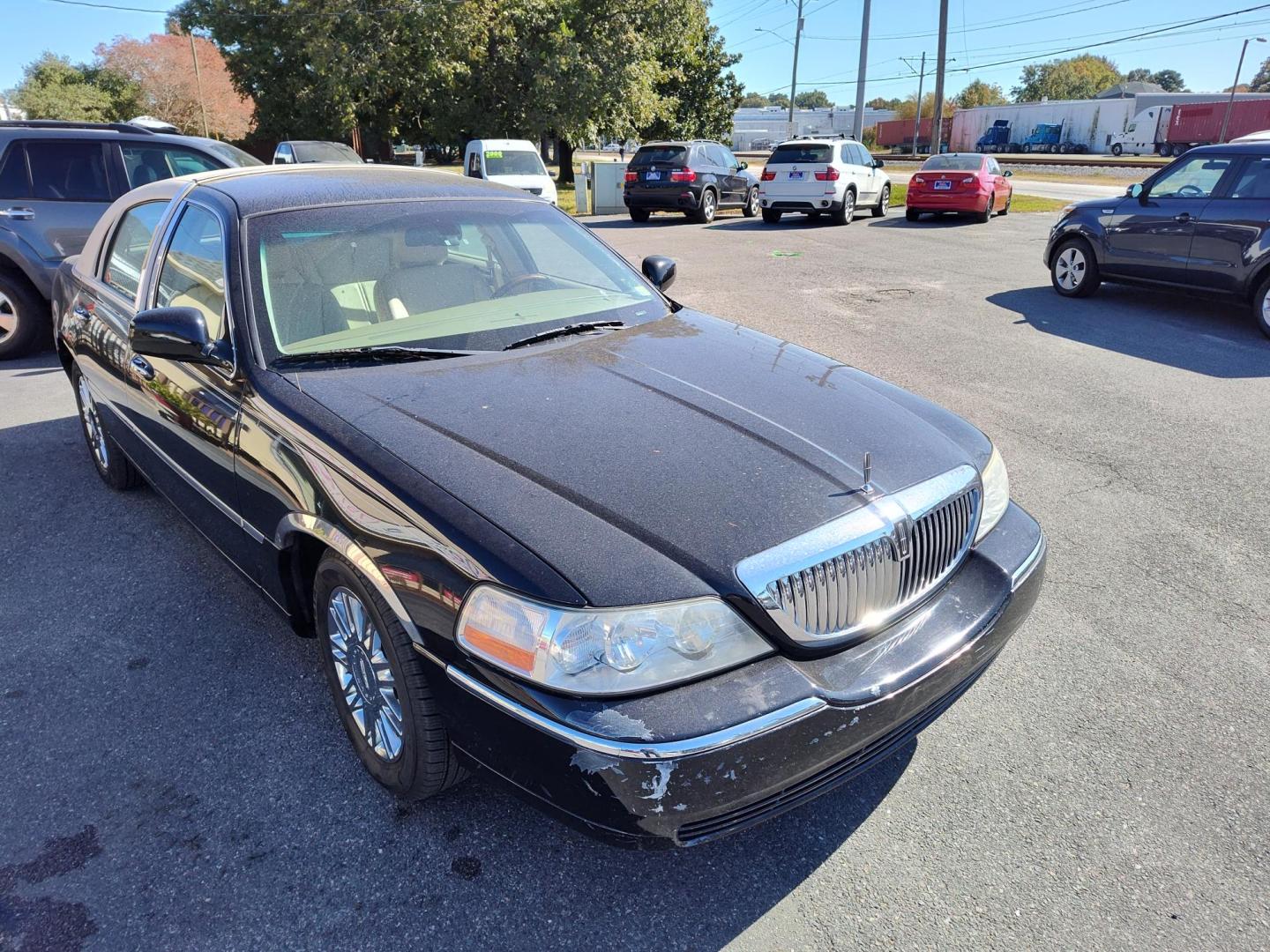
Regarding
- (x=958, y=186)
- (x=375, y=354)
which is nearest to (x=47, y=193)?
(x=375, y=354)

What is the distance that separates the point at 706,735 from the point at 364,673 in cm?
114

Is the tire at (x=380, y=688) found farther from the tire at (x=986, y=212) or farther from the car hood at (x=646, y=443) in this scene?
the tire at (x=986, y=212)

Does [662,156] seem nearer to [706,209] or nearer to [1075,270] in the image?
[706,209]

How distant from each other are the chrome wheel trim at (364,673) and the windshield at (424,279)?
904 millimetres

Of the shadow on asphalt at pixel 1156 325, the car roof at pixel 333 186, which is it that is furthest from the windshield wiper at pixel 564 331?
the shadow on asphalt at pixel 1156 325

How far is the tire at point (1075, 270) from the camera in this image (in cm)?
1004

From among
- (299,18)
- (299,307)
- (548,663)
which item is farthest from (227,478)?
(299,18)

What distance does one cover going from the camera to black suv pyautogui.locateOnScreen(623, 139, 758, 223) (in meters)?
18.5

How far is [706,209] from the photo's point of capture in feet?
62.5

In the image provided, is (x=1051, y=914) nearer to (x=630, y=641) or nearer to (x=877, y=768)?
(x=877, y=768)

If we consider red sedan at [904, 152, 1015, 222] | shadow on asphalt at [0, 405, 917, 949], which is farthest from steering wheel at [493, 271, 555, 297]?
red sedan at [904, 152, 1015, 222]

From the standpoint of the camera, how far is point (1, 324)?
7.55 metres

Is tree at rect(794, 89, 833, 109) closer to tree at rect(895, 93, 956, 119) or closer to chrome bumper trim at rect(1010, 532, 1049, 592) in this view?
tree at rect(895, 93, 956, 119)

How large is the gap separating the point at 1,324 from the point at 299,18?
22.5 meters
